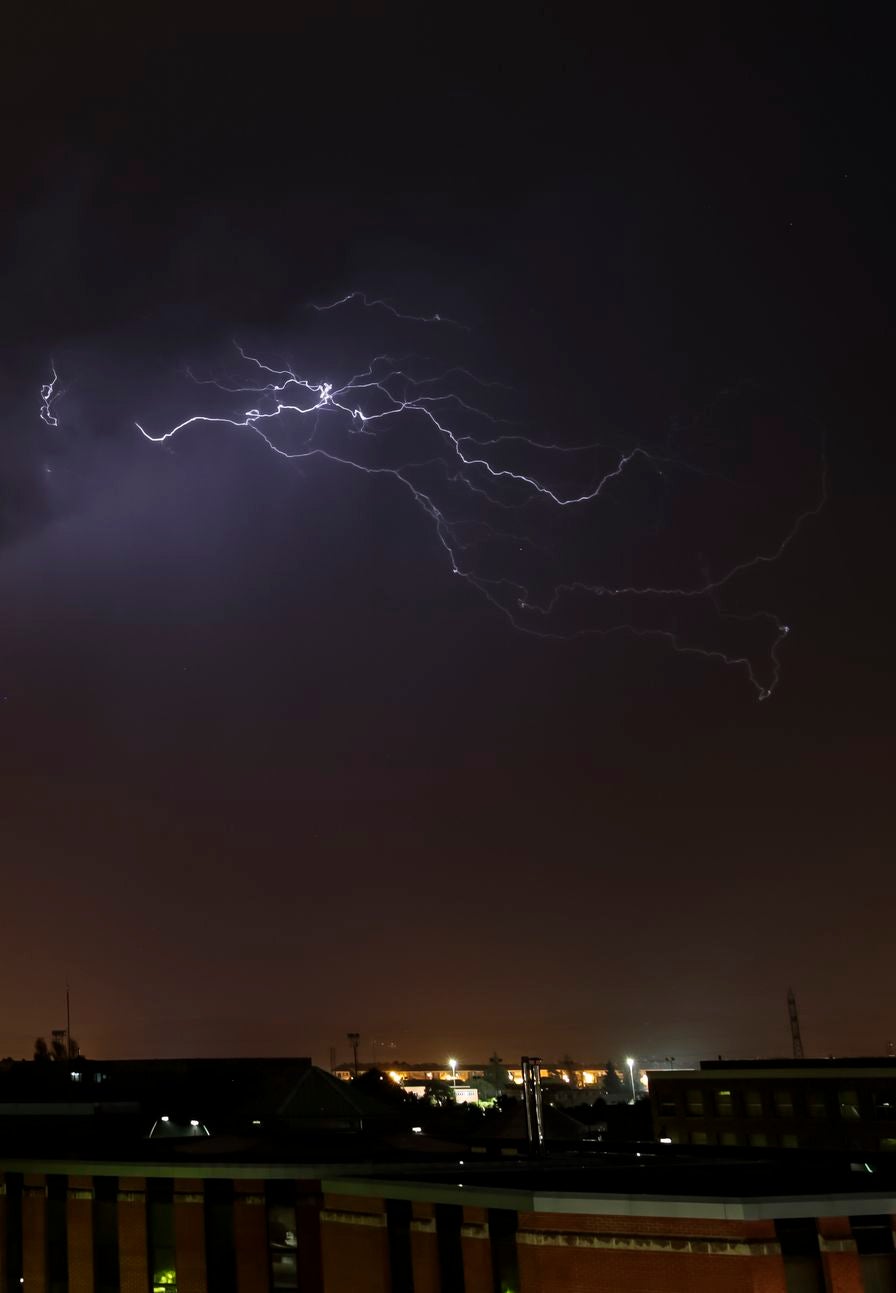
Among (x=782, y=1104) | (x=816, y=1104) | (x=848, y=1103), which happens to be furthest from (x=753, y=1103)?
(x=848, y=1103)

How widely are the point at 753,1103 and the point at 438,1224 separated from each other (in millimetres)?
48370

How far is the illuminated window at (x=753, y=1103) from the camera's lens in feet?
200

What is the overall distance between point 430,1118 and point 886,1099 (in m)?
20.6

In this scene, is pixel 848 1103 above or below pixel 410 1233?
above

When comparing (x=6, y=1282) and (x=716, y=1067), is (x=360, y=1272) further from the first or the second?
(x=716, y=1067)

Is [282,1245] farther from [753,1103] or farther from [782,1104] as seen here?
[753,1103]

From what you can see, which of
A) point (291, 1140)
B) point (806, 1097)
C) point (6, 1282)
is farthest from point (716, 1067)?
point (6, 1282)

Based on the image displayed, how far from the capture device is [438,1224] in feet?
57.9

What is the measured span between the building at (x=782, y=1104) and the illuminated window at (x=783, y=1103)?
48 millimetres

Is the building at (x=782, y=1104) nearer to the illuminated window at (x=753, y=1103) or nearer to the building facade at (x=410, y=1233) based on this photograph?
the illuminated window at (x=753, y=1103)

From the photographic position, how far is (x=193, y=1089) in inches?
2287

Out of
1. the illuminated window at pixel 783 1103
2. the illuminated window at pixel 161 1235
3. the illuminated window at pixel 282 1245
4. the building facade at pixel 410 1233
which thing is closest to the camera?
the building facade at pixel 410 1233

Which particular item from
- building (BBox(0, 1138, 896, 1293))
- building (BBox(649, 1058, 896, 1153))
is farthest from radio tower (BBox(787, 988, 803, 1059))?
building (BBox(0, 1138, 896, 1293))

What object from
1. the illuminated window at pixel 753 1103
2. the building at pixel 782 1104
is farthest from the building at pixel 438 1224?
the illuminated window at pixel 753 1103
